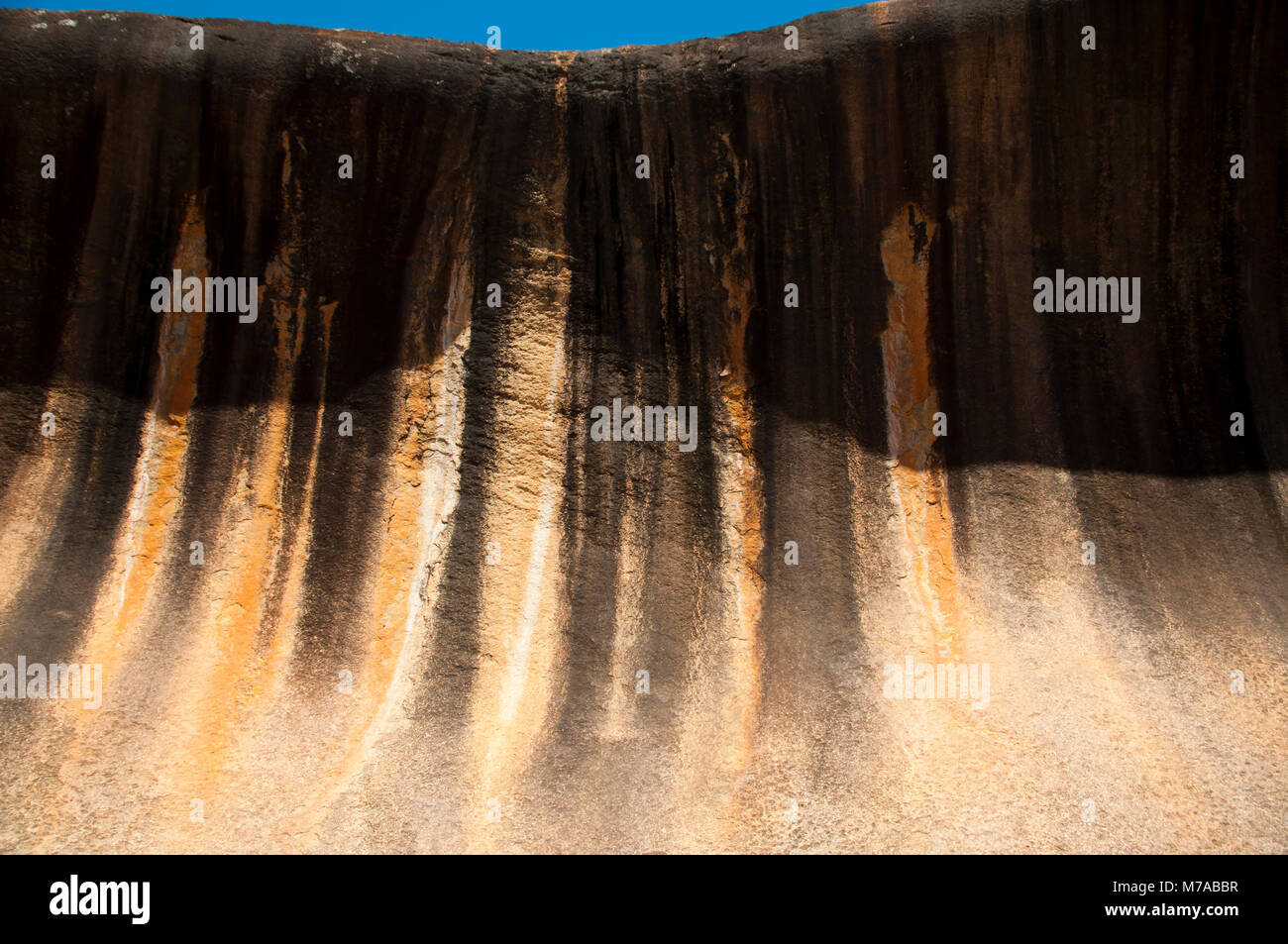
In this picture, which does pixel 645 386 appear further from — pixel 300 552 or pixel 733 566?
pixel 300 552

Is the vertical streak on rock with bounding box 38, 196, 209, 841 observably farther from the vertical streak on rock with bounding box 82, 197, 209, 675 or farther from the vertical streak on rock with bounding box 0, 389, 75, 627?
the vertical streak on rock with bounding box 0, 389, 75, 627

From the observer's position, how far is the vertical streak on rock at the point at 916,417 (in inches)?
250

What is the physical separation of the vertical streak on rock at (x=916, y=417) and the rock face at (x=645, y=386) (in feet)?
0.09

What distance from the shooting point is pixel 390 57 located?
6.95 metres

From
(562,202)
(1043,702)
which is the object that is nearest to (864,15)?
(562,202)

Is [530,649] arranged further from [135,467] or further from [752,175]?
[752,175]

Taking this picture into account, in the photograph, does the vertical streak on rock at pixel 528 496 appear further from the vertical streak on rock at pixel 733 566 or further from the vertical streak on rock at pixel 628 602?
the vertical streak on rock at pixel 733 566

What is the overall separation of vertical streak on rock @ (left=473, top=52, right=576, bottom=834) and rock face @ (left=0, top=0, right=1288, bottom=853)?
0.03 metres

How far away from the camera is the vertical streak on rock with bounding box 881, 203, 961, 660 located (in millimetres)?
6348

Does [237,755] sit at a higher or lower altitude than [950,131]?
lower

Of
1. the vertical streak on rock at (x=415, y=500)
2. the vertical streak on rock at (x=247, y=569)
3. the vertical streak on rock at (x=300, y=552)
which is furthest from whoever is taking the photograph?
the vertical streak on rock at (x=300, y=552)

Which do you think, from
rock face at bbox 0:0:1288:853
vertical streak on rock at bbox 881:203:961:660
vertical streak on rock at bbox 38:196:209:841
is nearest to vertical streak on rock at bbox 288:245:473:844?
rock face at bbox 0:0:1288:853

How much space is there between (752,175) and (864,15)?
1.31 metres

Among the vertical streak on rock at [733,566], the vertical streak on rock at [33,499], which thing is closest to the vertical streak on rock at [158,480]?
the vertical streak on rock at [33,499]
